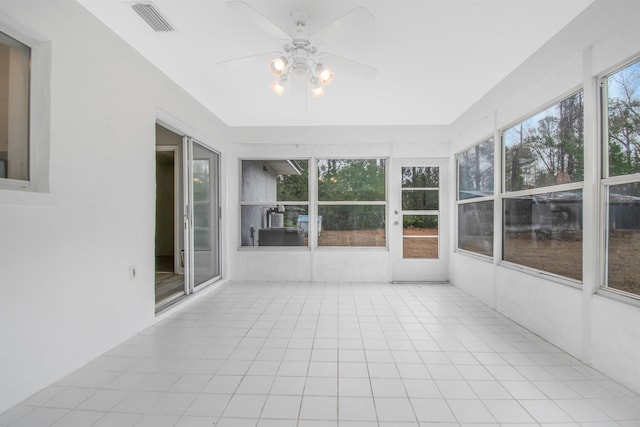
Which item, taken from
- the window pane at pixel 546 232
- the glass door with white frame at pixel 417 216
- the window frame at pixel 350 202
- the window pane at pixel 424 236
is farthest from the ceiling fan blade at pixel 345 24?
the window pane at pixel 424 236

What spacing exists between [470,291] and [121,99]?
4893 millimetres

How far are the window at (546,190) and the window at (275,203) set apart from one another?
314 centimetres

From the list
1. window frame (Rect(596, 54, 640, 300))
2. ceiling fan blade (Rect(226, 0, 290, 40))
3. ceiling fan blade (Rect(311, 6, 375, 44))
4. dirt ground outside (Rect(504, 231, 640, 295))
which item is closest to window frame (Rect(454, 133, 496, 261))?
dirt ground outside (Rect(504, 231, 640, 295))

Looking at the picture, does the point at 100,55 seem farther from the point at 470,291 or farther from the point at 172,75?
the point at 470,291

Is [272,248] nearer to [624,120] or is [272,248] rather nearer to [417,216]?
[417,216]

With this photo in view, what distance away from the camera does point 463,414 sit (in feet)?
5.78

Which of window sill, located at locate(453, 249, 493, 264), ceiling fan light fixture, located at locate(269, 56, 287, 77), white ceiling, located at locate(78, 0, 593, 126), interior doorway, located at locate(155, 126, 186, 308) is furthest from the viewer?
interior doorway, located at locate(155, 126, 186, 308)

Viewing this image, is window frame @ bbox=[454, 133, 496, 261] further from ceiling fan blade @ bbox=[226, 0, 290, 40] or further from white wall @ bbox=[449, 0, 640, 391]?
ceiling fan blade @ bbox=[226, 0, 290, 40]

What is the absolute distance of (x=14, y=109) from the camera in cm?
192

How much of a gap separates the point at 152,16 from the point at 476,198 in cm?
432

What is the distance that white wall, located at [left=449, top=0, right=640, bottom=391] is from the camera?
201cm

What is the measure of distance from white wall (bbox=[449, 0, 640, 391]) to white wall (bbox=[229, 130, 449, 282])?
1.92 m

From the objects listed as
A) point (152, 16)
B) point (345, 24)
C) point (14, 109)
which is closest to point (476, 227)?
point (345, 24)

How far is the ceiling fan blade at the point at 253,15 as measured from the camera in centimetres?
178
